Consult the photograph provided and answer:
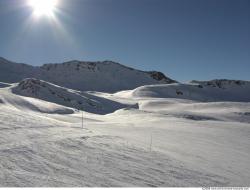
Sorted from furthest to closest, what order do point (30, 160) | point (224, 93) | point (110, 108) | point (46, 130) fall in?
1. point (224, 93)
2. point (110, 108)
3. point (46, 130)
4. point (30, 160)

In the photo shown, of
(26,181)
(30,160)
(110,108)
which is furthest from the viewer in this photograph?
(110,108)

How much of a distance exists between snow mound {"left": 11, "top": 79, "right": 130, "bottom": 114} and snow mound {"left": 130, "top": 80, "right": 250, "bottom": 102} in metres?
30.9

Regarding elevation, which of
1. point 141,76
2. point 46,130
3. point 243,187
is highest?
point 141,76

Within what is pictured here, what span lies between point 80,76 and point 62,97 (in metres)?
105

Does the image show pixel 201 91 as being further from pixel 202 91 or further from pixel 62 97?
pixel 62 97

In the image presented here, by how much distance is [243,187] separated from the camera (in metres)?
7.88

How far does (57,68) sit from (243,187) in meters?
190

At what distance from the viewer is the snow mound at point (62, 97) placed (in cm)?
7350

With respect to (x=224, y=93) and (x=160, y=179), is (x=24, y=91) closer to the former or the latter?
(x=160, y=179)

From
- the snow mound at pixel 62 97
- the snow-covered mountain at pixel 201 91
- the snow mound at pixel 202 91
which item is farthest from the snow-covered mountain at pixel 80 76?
the snow mound at pixel 62 97

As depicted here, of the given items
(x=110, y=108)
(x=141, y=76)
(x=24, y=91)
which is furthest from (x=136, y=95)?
(x=141, y=76)

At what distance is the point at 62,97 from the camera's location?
7719cm

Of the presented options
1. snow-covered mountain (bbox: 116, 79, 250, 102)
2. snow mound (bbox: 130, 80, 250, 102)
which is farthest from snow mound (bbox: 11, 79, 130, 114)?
snow-covered mountain (bbox: 116, 79, 250, 102)

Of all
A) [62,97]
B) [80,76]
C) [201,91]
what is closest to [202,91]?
[201,91]
